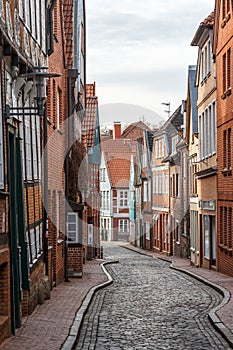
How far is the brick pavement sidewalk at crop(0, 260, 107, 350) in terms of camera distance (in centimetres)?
1194

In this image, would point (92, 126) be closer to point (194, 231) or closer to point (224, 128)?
point (194, 231)

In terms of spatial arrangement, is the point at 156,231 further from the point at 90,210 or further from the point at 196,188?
the point at 196,188

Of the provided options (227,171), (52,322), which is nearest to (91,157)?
(227,171)

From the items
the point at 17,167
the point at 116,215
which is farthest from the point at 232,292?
the point at 116,215

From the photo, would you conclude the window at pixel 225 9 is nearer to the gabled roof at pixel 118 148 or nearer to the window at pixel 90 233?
the window at pixel 90 233

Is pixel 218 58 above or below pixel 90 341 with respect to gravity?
above

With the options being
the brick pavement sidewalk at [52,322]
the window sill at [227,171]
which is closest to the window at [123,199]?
the window sill at [227,171]

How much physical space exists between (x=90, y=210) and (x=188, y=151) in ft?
19.4

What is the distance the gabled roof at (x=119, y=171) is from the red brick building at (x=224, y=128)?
49.2m

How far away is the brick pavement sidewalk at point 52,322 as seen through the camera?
39.2 ft

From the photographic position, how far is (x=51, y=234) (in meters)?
20.5

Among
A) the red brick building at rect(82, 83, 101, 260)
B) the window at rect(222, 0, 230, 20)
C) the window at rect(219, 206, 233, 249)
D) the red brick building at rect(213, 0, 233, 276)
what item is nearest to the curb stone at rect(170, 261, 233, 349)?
the window at rect(219, 206, 233, 249)

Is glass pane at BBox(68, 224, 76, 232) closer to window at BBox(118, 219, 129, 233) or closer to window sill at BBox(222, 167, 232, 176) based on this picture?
window sill at BBox(222, 167, 232, 176)

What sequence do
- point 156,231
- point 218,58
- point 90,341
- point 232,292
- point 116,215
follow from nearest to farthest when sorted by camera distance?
point 90,341 < point 232,292 < point 218,58 < point 156,231 < point 116,215
